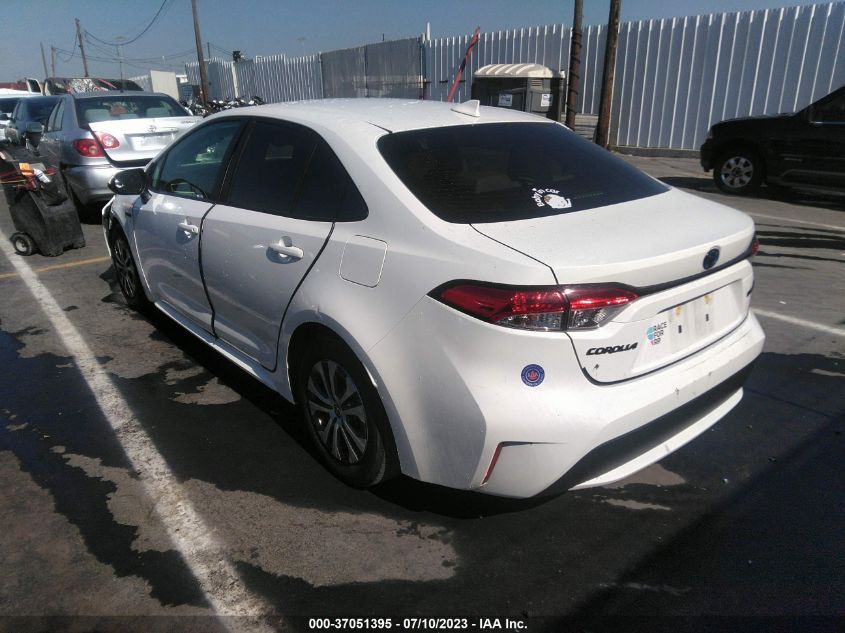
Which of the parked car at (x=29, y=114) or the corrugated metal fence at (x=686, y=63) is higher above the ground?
the corrugated metal fence at (x=686, y=63)

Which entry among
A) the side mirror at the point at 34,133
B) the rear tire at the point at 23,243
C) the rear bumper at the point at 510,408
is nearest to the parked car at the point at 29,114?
the side mirror at the point at 34,133

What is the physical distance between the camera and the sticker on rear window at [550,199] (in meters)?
2.58

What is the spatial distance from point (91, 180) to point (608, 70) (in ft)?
32.8

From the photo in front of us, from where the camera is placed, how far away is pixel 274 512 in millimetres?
2777

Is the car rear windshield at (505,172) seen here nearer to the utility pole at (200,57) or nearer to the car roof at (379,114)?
the car roof at (379,114)

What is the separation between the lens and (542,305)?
6.86 feet

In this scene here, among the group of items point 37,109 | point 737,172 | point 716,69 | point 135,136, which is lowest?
point 737,172

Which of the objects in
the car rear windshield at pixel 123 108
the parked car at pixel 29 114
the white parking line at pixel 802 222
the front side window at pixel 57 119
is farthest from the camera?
the parked car at pixel 29 114

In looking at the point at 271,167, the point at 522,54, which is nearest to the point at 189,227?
the point at 271,167

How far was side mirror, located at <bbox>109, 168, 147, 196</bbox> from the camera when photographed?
4.32 m

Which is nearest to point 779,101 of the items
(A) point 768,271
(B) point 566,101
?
(B) point 566,101

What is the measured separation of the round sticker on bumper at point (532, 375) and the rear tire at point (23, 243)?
7015 millimetres

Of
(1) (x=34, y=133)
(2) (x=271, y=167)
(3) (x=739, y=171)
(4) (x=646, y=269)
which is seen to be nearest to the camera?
(4) (x=646, y=269)

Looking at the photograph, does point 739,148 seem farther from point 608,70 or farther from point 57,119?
point 57,119
